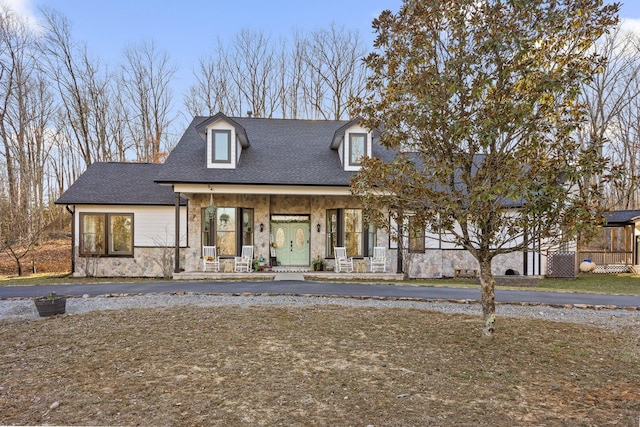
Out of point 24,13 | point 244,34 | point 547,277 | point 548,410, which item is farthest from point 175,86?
point 548,410

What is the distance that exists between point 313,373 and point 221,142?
12.0 meters

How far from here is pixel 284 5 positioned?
21.8 metres

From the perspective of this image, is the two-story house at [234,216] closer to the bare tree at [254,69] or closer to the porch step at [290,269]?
the porch step at [290,269]

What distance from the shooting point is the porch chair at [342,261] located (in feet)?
47.4

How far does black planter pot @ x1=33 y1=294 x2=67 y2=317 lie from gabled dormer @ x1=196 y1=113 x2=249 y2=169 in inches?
316

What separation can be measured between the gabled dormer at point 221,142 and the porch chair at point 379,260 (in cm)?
637

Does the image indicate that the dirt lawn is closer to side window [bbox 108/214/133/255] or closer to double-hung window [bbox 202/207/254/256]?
double-hung window [bbox 202/207/254/256]

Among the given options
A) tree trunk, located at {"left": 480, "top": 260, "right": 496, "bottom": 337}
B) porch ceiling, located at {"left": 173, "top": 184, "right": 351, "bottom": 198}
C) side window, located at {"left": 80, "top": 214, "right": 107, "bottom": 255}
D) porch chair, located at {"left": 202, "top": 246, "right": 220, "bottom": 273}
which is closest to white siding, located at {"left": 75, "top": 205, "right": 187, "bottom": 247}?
side window, located at {"left": 80, "top": 214, "right": 107, "bottom": 255}

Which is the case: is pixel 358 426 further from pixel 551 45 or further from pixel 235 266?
pixel 235 266

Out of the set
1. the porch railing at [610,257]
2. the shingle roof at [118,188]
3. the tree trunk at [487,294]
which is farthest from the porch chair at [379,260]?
the porch railing at [610,257]

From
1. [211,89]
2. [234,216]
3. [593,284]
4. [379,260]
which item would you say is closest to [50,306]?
[234,216]

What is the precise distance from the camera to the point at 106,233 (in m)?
15.0

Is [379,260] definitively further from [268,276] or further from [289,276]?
[268,276]

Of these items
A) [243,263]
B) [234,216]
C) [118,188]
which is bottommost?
[243,263]
